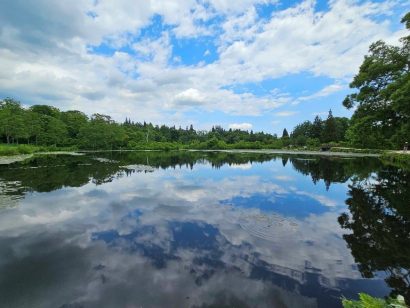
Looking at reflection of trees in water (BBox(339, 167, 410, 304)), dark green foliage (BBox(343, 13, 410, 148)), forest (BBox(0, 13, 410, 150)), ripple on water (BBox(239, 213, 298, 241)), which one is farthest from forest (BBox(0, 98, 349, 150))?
reflection of trees in water (BBox(339, 167, 410, 304))

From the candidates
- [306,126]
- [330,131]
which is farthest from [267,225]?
[306,126]

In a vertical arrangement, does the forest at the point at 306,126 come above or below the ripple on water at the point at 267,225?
above

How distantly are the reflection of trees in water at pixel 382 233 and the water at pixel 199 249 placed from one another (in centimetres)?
3

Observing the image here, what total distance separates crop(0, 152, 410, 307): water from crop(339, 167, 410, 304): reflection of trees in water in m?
0.03

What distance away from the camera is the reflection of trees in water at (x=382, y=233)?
5176mm

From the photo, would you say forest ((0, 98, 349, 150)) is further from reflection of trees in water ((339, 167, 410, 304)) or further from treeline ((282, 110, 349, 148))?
reflection of trees in water ((339, 167, 410, 304))

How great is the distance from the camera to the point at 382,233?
7.10 meters

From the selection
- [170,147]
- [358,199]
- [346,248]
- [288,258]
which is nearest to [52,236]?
[288,258]

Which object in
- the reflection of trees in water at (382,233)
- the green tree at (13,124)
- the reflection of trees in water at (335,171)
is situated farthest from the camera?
the green tree at (13,124)

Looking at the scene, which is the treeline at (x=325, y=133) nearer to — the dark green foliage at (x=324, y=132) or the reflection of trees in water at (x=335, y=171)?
the dark green foliage at (x=324, y=132)

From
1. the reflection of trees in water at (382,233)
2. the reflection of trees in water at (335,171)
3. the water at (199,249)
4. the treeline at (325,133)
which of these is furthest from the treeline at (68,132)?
the reflection of trees in water at (382,233)

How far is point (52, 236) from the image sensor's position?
278 inches

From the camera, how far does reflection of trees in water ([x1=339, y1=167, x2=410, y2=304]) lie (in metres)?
5.18

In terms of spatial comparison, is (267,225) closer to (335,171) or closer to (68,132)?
(335,171)
